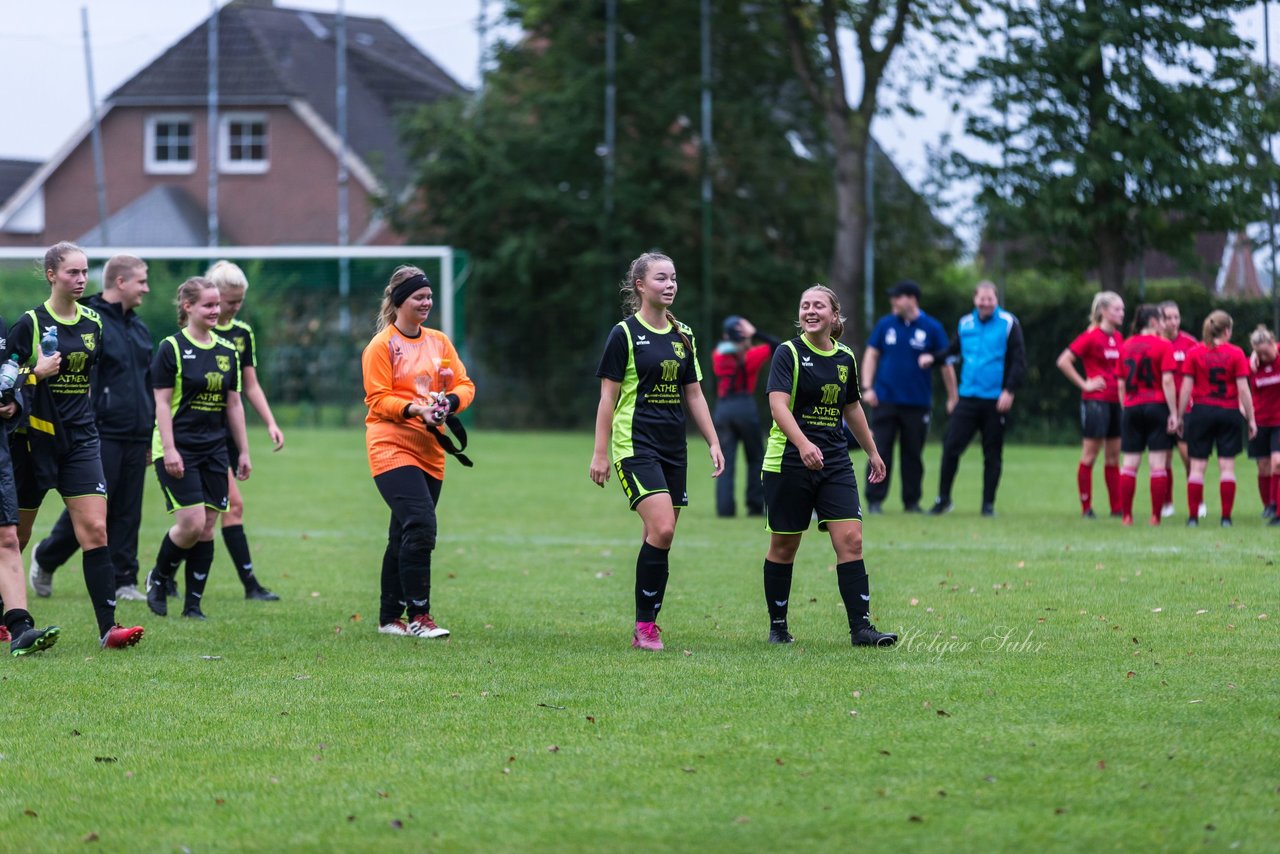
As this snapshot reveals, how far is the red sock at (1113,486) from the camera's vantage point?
15.0 meters

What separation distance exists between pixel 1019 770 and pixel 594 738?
152cm

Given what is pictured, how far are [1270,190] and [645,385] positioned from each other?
61.8ft

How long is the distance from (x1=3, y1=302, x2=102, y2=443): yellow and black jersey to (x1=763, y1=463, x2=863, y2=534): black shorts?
11.3 ft

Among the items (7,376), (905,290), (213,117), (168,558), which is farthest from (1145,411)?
(213,117)

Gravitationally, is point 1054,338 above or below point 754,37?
below

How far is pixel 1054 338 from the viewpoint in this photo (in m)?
27.5

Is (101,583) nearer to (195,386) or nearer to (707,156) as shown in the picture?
(195,386)

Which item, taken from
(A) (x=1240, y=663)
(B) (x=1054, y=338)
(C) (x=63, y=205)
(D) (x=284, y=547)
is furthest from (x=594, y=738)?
(C) (x=63, y=205)

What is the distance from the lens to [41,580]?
10477 millimetres

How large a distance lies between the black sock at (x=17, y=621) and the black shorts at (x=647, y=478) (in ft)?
9.64

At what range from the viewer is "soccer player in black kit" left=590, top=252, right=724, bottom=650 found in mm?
7891

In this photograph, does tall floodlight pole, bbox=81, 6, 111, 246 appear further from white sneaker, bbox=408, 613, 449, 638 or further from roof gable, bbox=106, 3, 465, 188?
white sneaker, bbox=408, 613, 449, 638

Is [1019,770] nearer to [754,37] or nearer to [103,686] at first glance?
[103,686]

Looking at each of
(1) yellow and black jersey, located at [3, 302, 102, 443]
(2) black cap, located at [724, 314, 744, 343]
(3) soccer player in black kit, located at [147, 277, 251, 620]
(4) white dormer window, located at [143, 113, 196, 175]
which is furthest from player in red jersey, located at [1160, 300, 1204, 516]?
(4) white dormer window, located at [143, 113, 196, 175]
